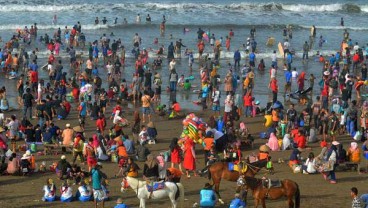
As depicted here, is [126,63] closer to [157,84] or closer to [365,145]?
[157,84]

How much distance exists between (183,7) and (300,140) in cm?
4583

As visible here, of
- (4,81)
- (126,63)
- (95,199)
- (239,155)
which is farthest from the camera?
(126,63)

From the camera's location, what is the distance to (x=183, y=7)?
69.4 meters

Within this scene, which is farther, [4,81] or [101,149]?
[4,81]

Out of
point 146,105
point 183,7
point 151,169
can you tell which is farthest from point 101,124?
point 183,7

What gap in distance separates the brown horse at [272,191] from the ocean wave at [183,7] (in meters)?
49.9

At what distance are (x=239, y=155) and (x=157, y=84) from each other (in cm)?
1061

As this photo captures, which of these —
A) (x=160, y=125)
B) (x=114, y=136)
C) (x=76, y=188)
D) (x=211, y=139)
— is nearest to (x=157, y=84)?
(x=160, y=125)

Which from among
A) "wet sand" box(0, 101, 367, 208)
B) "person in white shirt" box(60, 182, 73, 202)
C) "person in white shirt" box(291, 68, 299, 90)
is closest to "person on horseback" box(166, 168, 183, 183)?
"wet sand" box(0, 101, 367, 208)

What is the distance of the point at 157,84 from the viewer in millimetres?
32094

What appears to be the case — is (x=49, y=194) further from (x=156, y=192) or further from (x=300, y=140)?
(x=300, y=140)

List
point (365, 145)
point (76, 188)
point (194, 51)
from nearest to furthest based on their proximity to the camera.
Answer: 1. point (76, 188)
2. point (365, 145)
3. point (194, 51)

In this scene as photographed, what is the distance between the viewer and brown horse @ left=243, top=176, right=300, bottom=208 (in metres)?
17.7

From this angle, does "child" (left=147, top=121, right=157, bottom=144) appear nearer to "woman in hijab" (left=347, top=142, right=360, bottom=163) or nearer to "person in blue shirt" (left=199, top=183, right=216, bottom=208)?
"woman in hijab" (left=347, top=142, right=360, bottom=163)
